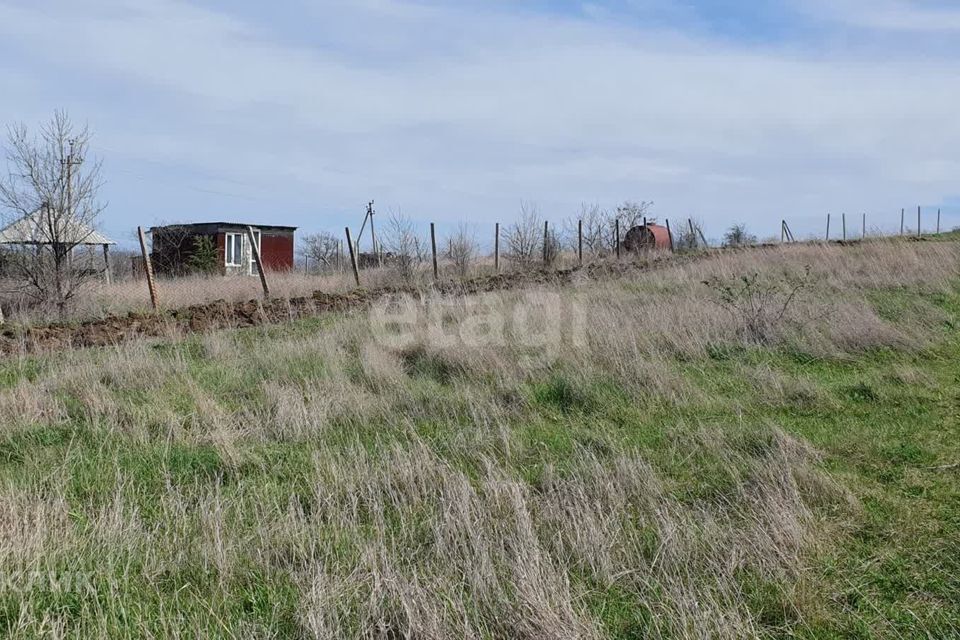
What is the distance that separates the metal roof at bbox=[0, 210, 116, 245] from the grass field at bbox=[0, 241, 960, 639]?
20.7 ft

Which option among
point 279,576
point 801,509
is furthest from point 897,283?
point 279,576

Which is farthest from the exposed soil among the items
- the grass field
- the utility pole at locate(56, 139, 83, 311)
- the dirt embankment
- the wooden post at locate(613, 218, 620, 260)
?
the wooden post at locate(613, 218, 620, 260)

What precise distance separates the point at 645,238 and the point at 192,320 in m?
16.3

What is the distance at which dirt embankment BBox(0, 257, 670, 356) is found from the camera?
916 cm

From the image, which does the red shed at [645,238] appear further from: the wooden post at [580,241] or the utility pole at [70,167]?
the utility pole at [70,167]

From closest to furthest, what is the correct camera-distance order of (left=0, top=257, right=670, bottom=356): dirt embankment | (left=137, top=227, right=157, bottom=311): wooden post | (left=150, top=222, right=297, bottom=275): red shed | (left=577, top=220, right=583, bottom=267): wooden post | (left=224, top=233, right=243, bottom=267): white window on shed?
(left=0, top=257, right=670, bottom=356): dirt embankment, (left=137, top=227, right=157, bottom=311): wooden post, (left=577, top=220, right=583, bottom=267): wooden post, (left=150, top=222, right=297, bottom=275): red shed, (left=224, top=233, right=243, bottom=267): white window on shed

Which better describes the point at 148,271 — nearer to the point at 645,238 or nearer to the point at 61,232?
the point at 61,232

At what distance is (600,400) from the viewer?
19.0 feet

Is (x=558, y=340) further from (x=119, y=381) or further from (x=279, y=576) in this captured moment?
(x=279, y=576)

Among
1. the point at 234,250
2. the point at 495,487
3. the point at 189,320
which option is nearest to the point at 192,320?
the point at 189,320

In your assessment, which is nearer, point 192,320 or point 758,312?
point 758,312

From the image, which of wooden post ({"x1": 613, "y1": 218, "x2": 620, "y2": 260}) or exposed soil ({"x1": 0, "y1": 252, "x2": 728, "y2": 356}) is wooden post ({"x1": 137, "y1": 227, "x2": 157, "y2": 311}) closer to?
exposed soil ({"x1": 0, "y1": 252, "x2": 728, "y2": 356})

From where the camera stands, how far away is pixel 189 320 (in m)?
10.8

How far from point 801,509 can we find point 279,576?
8.29 feet
